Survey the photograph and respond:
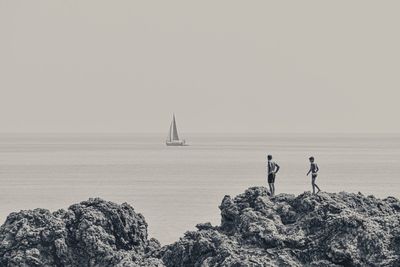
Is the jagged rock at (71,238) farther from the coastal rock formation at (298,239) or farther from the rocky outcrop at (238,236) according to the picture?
the coastal rock formation at (298,239)

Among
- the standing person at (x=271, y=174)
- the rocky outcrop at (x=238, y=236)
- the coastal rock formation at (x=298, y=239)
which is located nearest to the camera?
the coastal rock formation at (x=298, y=239)

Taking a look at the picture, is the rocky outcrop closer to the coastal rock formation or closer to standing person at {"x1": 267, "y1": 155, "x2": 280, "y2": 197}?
the coastal rock formation

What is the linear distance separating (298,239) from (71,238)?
6.85 metres

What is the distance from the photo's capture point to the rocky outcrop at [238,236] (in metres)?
24.1

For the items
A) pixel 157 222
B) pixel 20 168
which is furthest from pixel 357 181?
pixel 20 168

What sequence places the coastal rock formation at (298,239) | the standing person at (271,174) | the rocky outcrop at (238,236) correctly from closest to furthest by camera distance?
the coastal rock formation at (298,239) < the rocky outcrop at (238,236) < the standing person at (271,174)

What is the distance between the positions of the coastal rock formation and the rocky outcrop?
3 cm

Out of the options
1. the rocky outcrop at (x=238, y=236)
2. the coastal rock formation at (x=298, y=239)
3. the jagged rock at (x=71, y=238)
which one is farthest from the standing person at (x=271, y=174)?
the jagged rock at (x=71, y=238)

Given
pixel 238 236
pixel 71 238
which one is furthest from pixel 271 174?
pixel 71 238

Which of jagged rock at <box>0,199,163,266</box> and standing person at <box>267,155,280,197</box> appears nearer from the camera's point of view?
jagged rock at <box>0,199,163,266</box>

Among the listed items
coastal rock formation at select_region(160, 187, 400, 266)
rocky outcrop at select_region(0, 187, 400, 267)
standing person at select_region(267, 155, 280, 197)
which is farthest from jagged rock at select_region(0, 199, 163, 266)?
standing person at select_region(267, 155, 280, 197)

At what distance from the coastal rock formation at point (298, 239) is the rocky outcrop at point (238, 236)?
28mm

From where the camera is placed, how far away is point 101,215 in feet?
87.4

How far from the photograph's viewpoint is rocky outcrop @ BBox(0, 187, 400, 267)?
24125 mm
